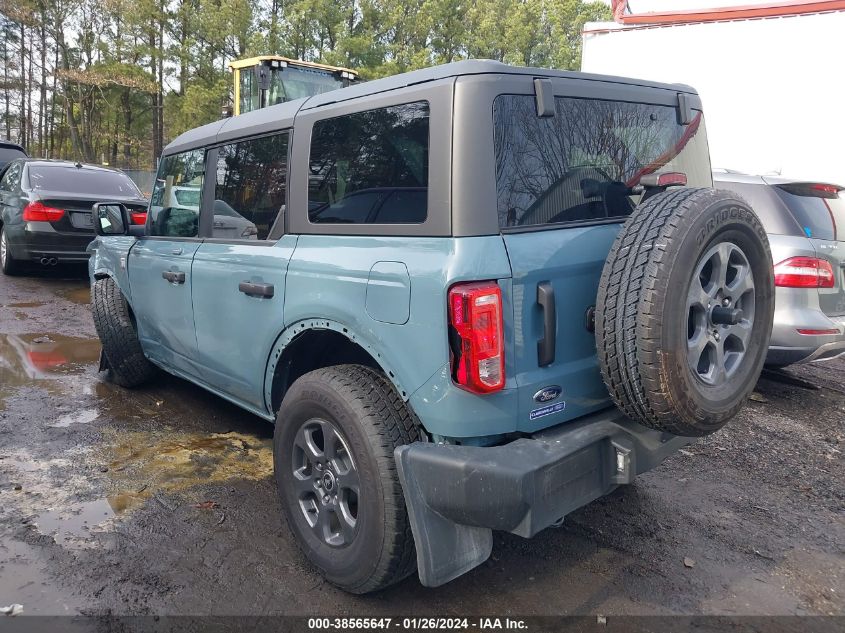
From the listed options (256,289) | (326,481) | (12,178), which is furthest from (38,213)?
(326,481)

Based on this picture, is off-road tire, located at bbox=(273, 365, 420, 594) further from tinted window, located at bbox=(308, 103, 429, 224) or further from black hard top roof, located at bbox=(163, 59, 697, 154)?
black hard top roof, located at bbox=(163, 59, 697, 154)

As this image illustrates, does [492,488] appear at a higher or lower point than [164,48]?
lower

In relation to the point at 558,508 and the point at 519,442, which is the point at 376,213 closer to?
the point at 519,442

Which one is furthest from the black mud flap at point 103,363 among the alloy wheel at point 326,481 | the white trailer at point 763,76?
the white trailer at point 763,76

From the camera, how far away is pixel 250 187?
332cm

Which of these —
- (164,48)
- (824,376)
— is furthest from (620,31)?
(164,48)

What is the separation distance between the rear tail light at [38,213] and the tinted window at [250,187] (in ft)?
20.5

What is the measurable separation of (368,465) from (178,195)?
96.5 inches

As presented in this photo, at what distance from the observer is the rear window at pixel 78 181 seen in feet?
29.2

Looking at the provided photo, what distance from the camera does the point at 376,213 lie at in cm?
259

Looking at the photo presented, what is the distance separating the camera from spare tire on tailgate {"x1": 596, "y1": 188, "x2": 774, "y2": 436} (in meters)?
2.17

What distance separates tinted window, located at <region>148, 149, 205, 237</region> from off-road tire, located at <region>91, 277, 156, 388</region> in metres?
0.77

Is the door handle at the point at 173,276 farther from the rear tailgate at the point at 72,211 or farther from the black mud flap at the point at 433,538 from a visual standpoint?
the rear tailgate at the point at 72,211

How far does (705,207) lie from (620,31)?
10616 mm
